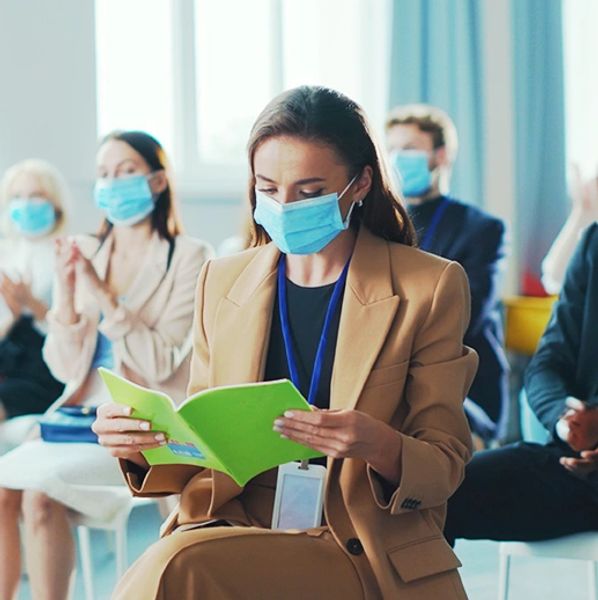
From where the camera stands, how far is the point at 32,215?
13.1ft

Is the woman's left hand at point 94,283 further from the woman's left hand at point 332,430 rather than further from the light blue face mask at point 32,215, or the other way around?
the woman's left hand at point 332,430

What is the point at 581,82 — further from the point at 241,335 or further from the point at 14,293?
the point at 241,335

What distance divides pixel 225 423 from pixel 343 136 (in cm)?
56

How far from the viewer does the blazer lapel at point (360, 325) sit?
1889 mm

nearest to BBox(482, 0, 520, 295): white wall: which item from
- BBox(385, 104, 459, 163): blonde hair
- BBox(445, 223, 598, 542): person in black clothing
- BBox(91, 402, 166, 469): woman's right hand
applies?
BBox(385, 104, 459, 163): blonde hair

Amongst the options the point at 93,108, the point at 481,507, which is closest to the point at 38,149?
the point at 93,108

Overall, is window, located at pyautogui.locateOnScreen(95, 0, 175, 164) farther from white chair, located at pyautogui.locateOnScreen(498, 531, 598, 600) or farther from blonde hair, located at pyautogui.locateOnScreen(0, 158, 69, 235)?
white chair, located at pyautogui.locateOnScreen(498, 531, 598, 600)

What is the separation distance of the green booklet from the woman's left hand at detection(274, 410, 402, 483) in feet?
0.06

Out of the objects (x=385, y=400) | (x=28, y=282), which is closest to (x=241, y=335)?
(x=385, y=400)

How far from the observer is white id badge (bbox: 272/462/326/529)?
6.23 feet

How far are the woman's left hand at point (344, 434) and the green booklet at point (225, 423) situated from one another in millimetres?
→ 19

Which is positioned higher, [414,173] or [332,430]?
[414,173]

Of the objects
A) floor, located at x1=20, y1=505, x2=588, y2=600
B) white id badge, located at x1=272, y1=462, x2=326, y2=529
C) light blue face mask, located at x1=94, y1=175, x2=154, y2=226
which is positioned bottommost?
floor, located at x1=20, y1=505, x2=588, y2=600

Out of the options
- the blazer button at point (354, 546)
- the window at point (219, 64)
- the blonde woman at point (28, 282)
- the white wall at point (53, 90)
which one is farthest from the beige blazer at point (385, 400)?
the window at point (219, 64)
